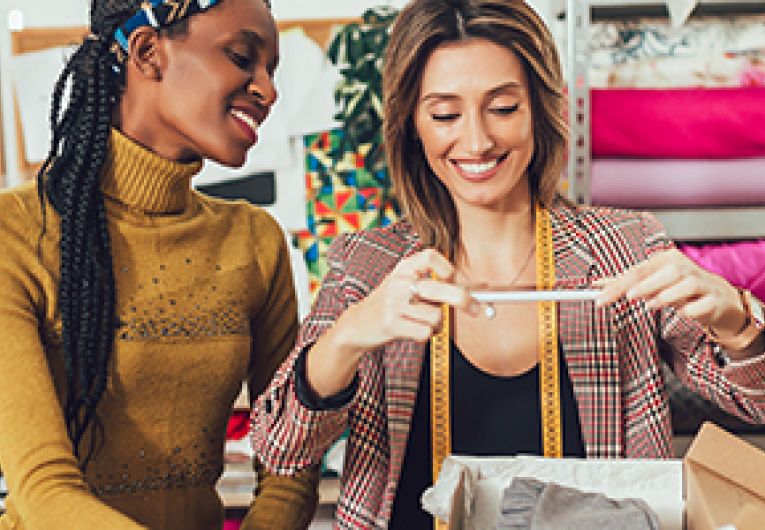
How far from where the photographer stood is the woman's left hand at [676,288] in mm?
896

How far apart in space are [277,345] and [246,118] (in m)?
0.30

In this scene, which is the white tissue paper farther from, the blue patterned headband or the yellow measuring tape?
the blue patterned headband

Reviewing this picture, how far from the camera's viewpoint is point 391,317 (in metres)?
0.93

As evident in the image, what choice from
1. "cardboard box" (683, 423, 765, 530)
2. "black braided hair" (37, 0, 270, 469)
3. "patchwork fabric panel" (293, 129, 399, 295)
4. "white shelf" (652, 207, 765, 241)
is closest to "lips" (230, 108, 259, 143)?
"black braided hair" (37, 0, 270, 469)

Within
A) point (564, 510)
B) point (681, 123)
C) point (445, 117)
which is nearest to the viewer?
point (564, 510)

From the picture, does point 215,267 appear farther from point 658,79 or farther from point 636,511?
point 658,79

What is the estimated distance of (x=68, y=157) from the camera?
106 centimetres

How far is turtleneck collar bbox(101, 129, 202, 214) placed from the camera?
1.05m

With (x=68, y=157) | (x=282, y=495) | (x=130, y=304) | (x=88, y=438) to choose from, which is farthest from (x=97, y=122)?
(x=282, y=495)

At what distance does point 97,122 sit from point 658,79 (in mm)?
1214

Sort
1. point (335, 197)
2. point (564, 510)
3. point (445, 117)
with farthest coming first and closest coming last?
point (335, 197) < point (445, 117) < point (564, 510)

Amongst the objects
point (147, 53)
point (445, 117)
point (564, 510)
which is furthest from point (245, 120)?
point (564, 510)

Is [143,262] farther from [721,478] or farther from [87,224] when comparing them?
[721,478]

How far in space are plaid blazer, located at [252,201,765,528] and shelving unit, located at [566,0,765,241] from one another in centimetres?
49
